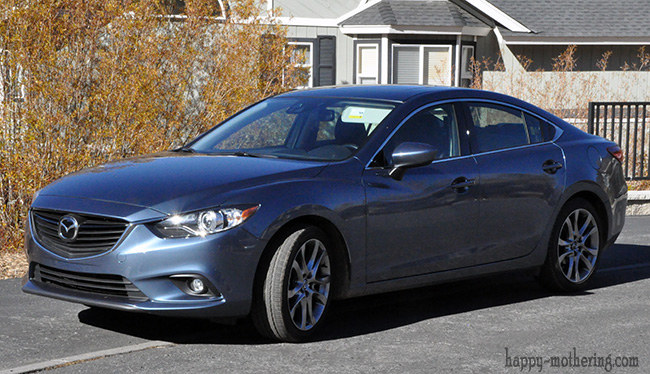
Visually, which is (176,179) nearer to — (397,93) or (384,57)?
(397,93)

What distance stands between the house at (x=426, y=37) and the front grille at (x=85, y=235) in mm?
17985

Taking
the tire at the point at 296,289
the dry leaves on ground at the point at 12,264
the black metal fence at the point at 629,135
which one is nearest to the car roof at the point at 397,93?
the tire at the point at 296,289

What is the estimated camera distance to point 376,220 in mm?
6766

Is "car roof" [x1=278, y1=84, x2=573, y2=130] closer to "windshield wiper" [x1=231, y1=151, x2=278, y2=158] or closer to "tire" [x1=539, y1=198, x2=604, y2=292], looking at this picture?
"windshield wiper" [x1=231, y1=151, x2=278, y2=158]

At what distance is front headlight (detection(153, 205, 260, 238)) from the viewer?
235 inches

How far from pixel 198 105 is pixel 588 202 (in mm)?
5759

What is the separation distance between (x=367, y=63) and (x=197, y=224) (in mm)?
19943

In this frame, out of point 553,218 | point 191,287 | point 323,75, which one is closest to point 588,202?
point 553,218

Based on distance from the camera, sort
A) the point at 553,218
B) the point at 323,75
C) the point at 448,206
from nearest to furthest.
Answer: the point at 448,206 < the point at 553,218 < the point at 323,75

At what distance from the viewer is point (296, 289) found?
6.37 m

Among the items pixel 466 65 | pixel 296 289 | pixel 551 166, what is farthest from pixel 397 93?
pixel 466 65

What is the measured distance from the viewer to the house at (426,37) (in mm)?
25016

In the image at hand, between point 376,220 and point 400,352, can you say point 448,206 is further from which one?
point 400,352

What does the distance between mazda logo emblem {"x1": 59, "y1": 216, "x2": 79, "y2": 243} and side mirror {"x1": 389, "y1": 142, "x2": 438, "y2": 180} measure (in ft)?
6.79
